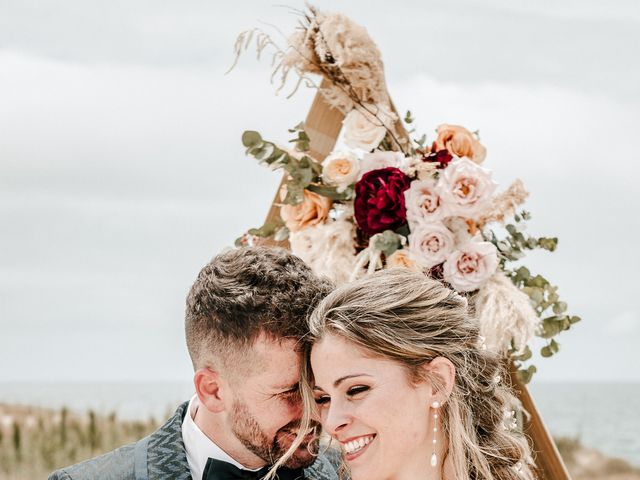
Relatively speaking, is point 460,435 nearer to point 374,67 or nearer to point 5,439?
point 374,67

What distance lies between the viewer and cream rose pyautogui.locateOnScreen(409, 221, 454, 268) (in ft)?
13.6

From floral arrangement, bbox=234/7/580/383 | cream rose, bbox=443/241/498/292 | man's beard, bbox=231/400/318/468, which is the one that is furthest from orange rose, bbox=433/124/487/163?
man's beard, bbox=231/400/318/468

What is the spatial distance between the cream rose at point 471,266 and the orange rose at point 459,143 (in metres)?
0.43

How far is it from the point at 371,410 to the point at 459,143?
1636 millimetres

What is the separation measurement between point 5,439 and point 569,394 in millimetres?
41824

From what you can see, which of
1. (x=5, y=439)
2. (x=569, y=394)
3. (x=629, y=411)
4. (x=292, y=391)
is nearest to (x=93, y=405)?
(x=5, y=439)

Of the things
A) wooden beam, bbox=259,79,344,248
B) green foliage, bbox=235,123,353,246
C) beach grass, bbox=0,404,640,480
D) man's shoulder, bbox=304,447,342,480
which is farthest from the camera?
beach grass, bbox=0,404,640,480

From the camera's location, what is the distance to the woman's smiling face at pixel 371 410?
3096 mm

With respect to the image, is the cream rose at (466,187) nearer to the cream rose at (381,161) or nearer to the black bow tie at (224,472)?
the cream rose at (381,161)

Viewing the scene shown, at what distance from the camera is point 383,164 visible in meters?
4.31

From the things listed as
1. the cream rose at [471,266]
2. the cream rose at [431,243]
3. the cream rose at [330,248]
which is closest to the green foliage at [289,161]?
the cream rose at [330,248]

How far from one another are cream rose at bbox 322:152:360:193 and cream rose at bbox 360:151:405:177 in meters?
0.05

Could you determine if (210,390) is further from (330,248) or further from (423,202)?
(423,202)

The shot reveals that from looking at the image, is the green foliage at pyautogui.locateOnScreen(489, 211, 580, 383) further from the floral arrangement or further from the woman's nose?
the woman's nose
